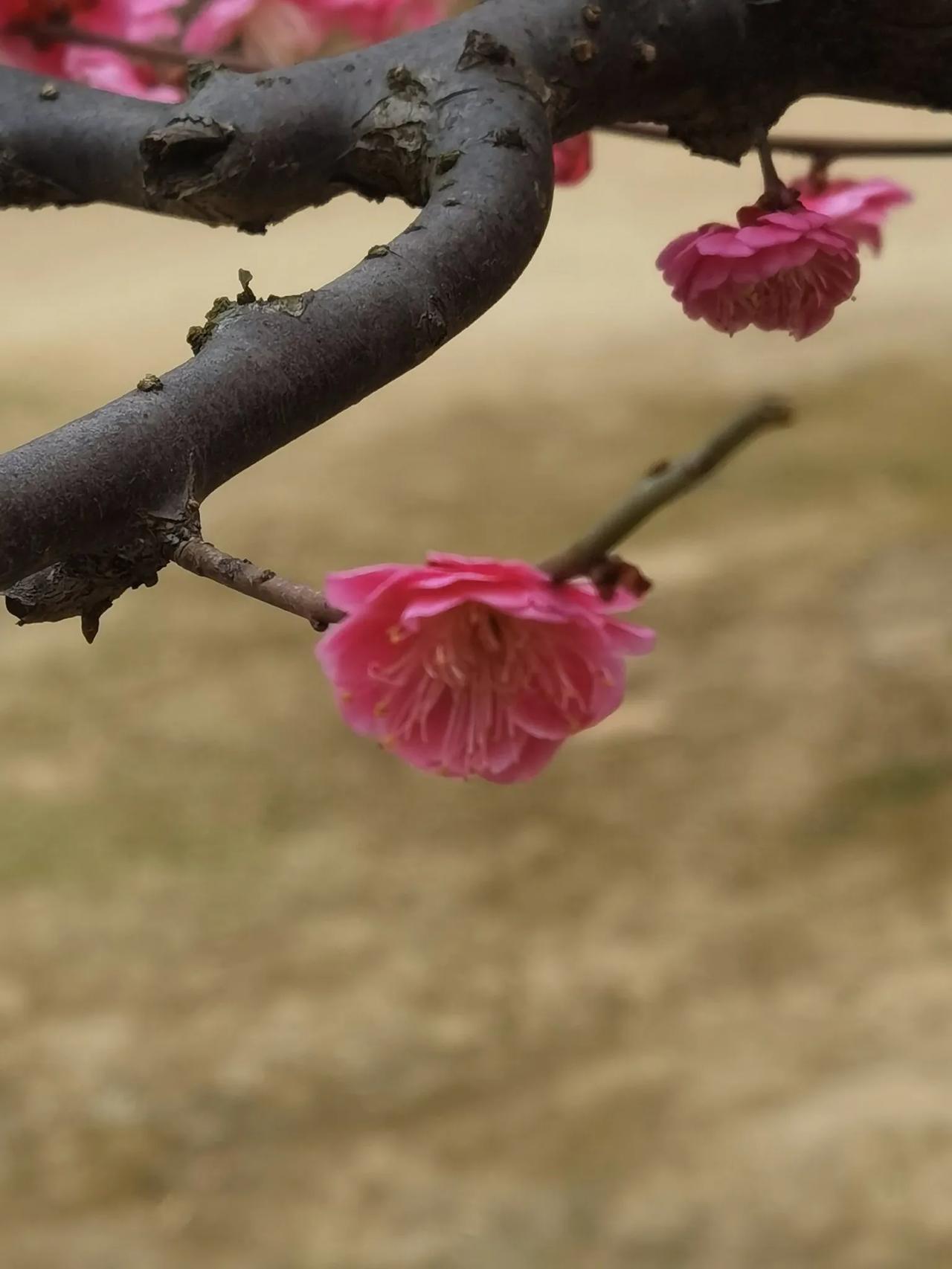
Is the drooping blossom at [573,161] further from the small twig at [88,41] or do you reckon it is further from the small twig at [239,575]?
the small twig at [239,575]

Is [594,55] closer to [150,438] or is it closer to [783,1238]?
[150,438]

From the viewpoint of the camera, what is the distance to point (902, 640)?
863mm

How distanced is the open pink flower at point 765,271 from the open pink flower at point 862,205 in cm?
5

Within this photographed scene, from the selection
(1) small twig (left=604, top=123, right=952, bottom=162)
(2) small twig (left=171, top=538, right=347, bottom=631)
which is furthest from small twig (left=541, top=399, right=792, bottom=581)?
(1) small twig (left=604, top=123, right=952, bottom=162)

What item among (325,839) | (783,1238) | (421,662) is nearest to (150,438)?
(421,662)

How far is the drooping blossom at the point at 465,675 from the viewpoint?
19 cm

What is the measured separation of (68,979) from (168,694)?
24 centimetres

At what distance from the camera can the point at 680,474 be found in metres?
0.14

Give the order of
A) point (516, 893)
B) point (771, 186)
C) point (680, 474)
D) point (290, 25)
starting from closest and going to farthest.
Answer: point (680, 474) → point (771, 186) → point (290, 25) → point (516, 893)

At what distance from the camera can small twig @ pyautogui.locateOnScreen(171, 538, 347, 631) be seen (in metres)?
0.15

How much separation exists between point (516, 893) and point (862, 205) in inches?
18.8

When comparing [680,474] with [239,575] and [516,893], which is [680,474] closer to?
[239,575]

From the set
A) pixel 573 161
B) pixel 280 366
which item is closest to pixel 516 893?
pixel 573 161

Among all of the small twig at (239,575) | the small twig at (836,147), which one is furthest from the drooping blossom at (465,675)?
the small twig at (836,147)
